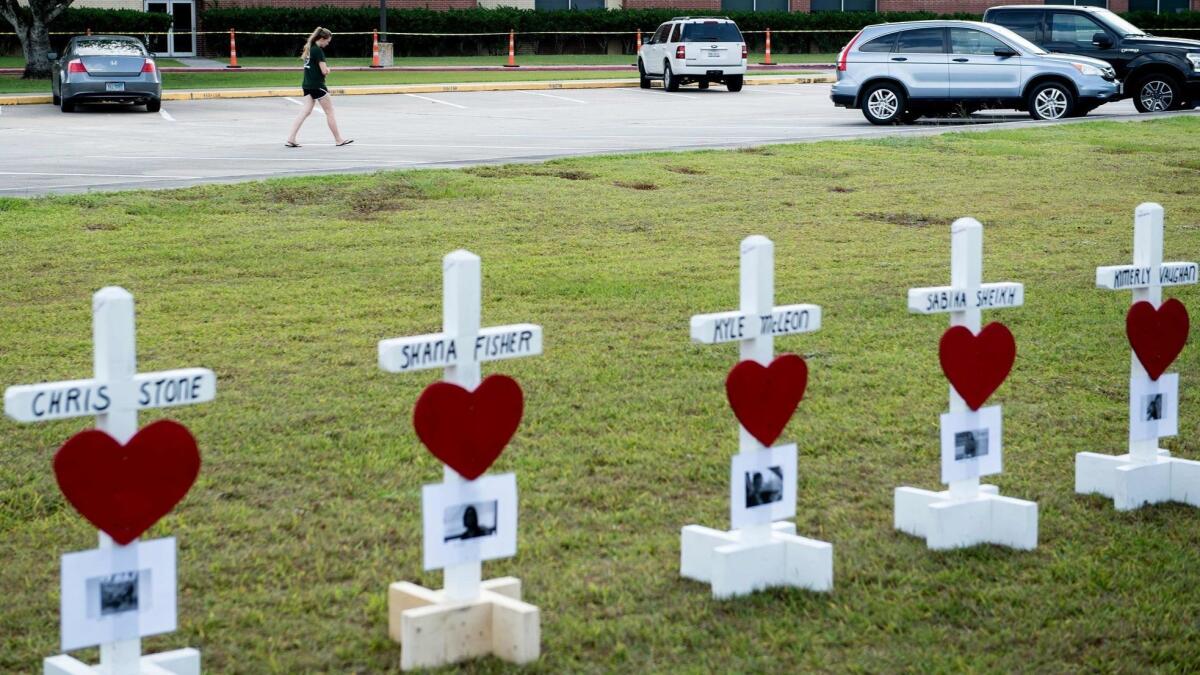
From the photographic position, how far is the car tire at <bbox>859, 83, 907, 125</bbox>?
2389 cm

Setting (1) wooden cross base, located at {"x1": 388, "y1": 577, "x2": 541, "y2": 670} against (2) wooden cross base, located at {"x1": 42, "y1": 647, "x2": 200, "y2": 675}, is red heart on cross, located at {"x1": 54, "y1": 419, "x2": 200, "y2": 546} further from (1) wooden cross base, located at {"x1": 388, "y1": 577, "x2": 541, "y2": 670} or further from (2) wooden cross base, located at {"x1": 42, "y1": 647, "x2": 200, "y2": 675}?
(1) wooden cross base, located at {"x1": 388, "y1": 577, "x2": 541, "y2": 670}

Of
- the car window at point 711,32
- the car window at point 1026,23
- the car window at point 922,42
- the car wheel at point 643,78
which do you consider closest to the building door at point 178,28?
the car wheel at point 643,78

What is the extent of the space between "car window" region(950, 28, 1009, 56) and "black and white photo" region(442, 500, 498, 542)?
818 inches

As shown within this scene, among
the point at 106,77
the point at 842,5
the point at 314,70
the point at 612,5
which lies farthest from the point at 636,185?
Result: the point at 842,5

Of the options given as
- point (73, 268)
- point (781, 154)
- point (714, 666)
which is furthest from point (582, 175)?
point (714, 666)

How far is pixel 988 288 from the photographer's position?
5453 millimetres

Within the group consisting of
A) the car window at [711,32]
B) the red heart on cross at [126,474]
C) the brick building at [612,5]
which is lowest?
the red heart on cross at [126,474]

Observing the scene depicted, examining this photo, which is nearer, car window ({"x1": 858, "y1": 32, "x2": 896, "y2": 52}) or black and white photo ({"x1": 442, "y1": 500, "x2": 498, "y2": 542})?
black and white photo ({"x1": 442, "y1": 500, "x2": 498, "y2": 542})

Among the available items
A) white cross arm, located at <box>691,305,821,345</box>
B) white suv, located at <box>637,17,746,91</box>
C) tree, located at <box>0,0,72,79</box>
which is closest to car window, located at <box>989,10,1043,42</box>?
white suv, located at <box>637,17,746,91</box>

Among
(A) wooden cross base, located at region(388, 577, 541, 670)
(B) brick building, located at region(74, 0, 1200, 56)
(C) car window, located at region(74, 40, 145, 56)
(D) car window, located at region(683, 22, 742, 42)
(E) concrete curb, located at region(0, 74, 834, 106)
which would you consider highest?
(B) brick building, located at region(74, 0, 1200, 56)

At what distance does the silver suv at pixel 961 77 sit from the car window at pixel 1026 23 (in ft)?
7.85

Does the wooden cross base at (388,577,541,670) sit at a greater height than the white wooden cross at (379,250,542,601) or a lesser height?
lesser

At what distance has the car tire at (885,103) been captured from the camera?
2389 cm

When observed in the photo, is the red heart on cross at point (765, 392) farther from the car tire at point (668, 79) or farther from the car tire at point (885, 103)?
the car tire at point (668, 79)
